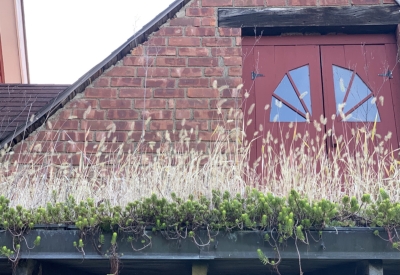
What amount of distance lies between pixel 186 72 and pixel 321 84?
56.6 inches

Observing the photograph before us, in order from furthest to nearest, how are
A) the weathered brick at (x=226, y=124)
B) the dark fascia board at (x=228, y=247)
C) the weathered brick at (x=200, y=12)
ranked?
the weathered brick at (x=200, y=12) < the weathered brick at (x=226, y=124) < the dark fascia board at (x=228, y=247)

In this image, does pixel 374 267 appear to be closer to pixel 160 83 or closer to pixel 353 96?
pixel 353 96

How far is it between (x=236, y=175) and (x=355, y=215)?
96cm

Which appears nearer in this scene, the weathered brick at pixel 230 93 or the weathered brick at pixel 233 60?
the weathered brick at pixel 230 93

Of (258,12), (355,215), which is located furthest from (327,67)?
(355,215)

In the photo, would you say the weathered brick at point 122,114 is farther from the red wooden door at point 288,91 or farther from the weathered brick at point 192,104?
the red wooden door at point 288,91

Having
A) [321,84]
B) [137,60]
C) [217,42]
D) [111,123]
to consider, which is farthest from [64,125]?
[321,84]

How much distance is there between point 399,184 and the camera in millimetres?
4066

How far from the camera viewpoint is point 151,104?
19.8 feet

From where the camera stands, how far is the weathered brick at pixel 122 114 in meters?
5.99

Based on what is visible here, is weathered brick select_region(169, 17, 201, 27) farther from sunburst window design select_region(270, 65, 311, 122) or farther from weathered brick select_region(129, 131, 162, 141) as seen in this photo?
weathered brick select_region(129, 131, 162, 141)

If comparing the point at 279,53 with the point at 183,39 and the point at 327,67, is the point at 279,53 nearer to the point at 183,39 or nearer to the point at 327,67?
the point at 327,67

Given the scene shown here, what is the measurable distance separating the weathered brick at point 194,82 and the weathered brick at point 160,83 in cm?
8

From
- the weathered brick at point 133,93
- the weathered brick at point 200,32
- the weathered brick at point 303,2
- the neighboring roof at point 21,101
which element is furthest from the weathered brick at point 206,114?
the neighboring roof at point 21,101
